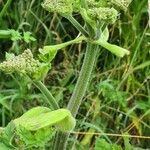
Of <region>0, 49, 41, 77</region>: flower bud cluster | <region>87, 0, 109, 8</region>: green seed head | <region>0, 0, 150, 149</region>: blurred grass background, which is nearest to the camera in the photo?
<region>0, 49, 41, 77</region>: flower bud cluster

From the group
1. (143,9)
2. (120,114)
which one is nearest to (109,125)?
(120,114)

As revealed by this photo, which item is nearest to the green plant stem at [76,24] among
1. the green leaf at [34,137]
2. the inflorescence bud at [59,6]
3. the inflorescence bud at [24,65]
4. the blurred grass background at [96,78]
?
the inflorescence bud at [59,6]

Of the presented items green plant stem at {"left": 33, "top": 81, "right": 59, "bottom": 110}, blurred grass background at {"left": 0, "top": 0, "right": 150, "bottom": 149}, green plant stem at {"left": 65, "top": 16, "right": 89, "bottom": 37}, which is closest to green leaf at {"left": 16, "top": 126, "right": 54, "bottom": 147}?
green plant stem at {"left": 33, "top": 81, "right": 59, "bottom": 110}

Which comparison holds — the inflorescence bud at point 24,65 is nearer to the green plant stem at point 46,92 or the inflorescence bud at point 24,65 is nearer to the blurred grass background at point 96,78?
the green plant stem at point 46,92

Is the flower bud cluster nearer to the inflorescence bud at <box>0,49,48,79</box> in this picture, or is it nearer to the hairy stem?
the inflorescence bud at <box>0,49,48,79</box>

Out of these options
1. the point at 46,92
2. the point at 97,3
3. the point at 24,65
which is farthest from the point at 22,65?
the point at 97,3

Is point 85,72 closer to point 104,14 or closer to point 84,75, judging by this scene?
point 84,75

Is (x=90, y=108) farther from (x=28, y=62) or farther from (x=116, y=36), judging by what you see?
(x=28, y=62)

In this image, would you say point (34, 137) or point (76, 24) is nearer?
point (34, 137)
